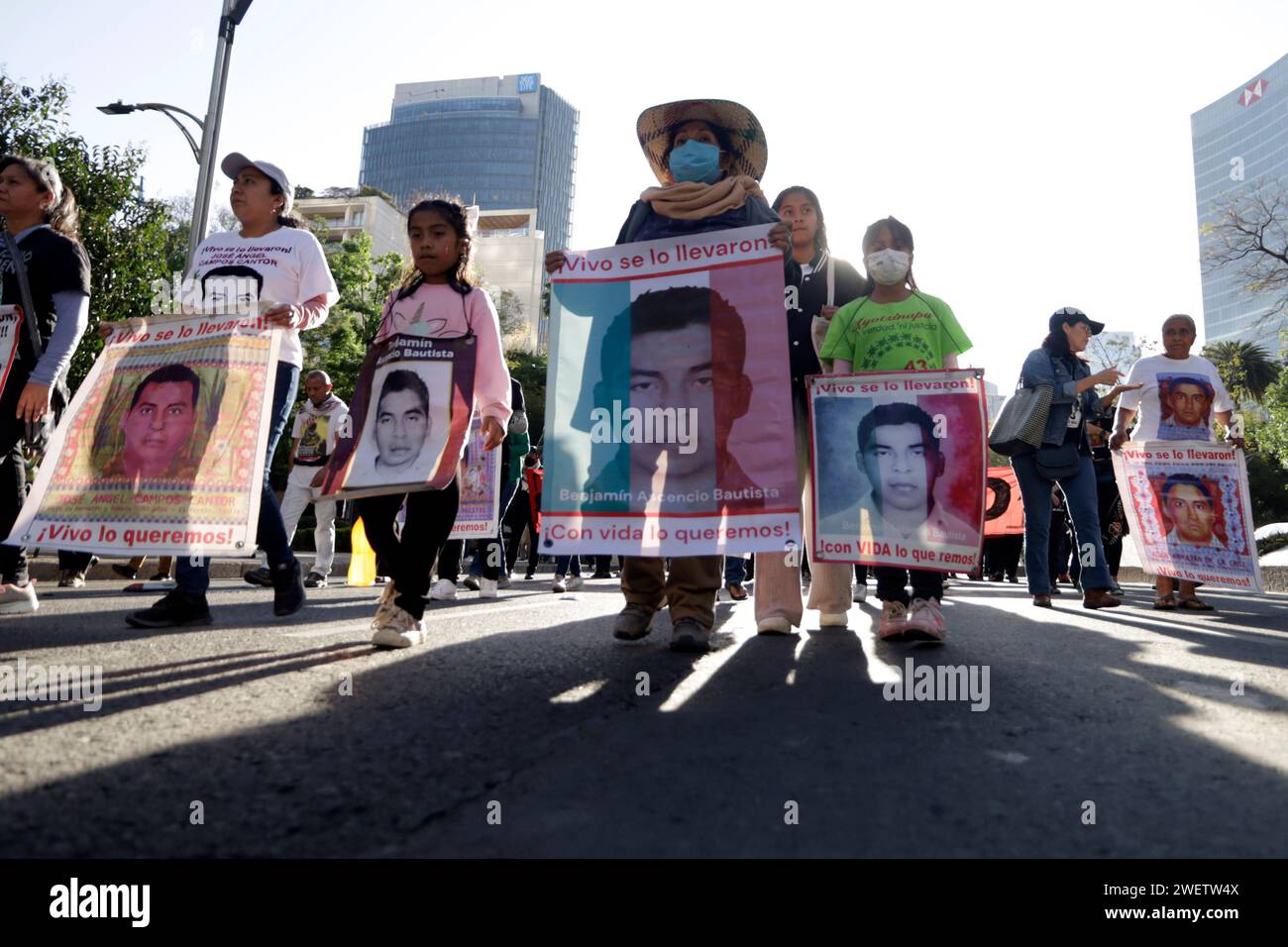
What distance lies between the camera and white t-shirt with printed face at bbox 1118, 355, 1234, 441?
7.05 m

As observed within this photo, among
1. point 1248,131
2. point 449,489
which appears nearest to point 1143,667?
point 449,489

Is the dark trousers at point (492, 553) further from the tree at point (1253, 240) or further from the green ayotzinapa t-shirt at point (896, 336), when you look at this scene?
the tree at point (1253, 240)

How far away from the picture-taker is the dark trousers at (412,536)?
3609mm

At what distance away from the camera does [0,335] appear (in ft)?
14.1

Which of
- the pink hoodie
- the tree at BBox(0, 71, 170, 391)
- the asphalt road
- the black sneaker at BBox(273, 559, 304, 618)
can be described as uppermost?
A: the tree at BBox(0, 71, 170, 391)

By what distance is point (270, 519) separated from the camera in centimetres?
423

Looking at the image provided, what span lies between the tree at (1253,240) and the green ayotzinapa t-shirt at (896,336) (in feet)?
76.7

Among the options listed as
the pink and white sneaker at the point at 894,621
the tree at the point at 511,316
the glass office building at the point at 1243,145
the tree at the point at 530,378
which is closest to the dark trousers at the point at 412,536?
the pink and white sneaker at the point at 894,621

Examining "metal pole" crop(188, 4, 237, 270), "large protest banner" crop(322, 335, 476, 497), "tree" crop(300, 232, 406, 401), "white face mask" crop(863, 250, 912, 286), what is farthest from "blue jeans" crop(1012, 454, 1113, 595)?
"tree" crop(300, 232, 406, 401)

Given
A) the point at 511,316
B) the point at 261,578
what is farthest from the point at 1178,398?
the point at 511,316

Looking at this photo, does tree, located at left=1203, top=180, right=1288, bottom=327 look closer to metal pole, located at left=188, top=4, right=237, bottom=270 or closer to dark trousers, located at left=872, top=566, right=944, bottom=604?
metal pole, located at left=188, top=4, right=237, bottom=270

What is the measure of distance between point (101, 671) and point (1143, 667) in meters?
3.70

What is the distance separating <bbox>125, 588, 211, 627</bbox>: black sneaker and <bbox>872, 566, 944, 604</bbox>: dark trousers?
10.3 ft

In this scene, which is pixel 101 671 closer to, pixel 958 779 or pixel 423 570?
pixel 423 570
